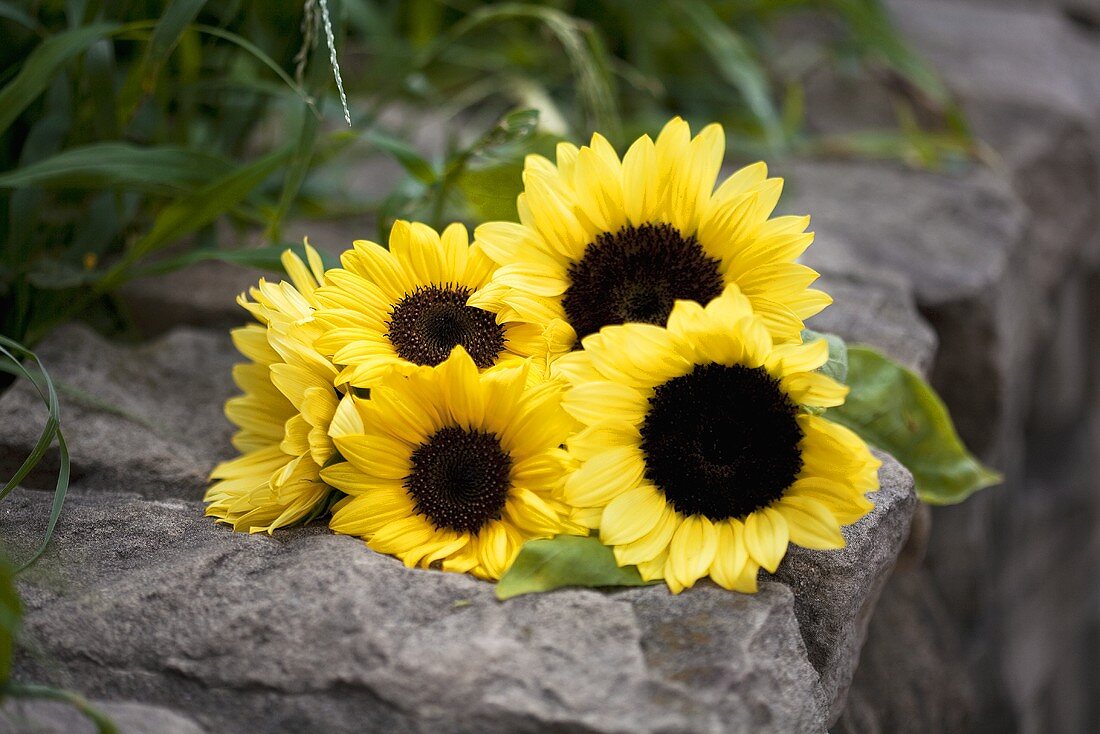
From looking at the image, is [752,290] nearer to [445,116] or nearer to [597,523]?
[597,523]

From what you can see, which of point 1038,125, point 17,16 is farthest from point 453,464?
point 1038,125

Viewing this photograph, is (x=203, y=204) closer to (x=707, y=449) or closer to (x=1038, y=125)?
(x=707, y=449)

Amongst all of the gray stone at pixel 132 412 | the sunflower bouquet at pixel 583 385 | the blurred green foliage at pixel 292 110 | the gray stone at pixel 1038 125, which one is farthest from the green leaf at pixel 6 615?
the gray stone at pixel 1038 125

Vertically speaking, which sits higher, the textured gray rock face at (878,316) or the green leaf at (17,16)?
the green leaf at (17,16)

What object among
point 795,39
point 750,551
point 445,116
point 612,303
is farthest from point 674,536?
point 795,39

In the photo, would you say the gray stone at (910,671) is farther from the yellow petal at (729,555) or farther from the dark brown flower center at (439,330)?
the dark brown flower center at (439,330)

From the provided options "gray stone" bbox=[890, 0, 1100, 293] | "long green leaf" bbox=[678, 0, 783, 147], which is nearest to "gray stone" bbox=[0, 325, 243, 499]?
"long green leaf" bbox=[678, 0, 783, 147]
